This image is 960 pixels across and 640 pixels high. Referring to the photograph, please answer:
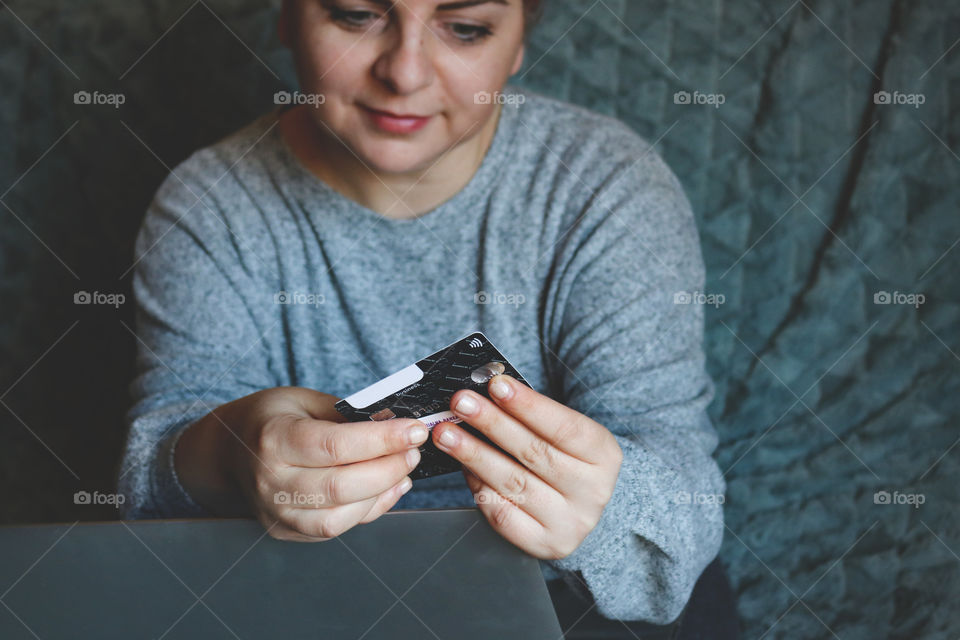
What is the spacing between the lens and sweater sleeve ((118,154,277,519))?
95cm

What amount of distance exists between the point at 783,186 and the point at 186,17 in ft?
3.33

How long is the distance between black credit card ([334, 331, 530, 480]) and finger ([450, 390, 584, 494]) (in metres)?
0.02

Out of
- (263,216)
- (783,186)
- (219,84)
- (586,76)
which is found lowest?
(783,186)

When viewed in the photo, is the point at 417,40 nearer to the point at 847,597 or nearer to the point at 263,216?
the point at 263,216

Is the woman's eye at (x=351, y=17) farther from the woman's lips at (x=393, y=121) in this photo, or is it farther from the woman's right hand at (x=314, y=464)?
the woman's right hand at (x=314, y=464)

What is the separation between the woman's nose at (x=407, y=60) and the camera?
905 millimetres

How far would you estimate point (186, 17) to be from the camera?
138cm

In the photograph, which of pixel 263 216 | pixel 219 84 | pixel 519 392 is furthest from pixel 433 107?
pixel 219 84

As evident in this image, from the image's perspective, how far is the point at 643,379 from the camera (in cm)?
98
